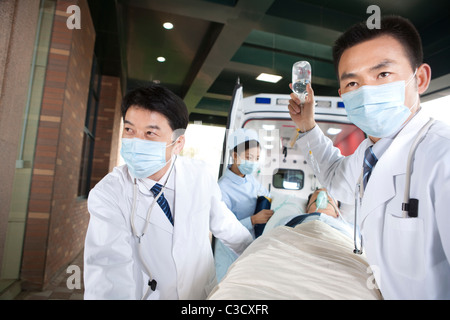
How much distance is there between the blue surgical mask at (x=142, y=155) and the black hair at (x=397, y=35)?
28.9 inches

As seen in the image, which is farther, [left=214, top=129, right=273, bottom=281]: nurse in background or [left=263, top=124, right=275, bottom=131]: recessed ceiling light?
[left=263, top=124, right=275, bottom=131]: recessed ceiling light

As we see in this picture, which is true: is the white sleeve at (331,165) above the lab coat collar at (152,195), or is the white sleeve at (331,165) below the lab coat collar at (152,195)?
above

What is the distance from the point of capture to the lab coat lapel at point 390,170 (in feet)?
2.29

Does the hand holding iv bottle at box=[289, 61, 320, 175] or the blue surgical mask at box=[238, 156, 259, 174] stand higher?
the hand holding iv bottle at box=[289, 61, 320, 175]

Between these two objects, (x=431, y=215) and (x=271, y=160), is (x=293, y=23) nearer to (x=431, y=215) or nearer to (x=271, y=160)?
(x=271, y=160)

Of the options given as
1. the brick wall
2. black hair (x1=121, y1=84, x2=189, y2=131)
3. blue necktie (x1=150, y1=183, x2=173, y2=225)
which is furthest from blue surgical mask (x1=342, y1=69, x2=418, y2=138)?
the brick wall

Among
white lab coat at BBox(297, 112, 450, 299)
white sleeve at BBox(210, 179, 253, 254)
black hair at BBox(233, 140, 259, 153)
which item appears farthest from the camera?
black hair at BBox(233, 140, 259, 153)

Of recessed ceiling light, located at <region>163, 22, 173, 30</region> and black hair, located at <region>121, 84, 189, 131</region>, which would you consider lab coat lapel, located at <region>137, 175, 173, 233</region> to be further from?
recessed ceiling light, located at <region>163, 22, 173, 30</region>

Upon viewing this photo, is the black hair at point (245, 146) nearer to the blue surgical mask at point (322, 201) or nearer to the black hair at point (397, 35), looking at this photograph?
the blue surgical mask at point (322, 201)

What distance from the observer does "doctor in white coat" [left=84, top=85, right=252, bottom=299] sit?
2.34 ft

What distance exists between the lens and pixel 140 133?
884 mm

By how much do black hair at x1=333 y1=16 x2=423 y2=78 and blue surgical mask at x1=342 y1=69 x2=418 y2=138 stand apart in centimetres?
8

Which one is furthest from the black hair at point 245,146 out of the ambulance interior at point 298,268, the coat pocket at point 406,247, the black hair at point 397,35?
the coat pocket at point 406,247

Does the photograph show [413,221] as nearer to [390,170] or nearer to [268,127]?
[390,170]
